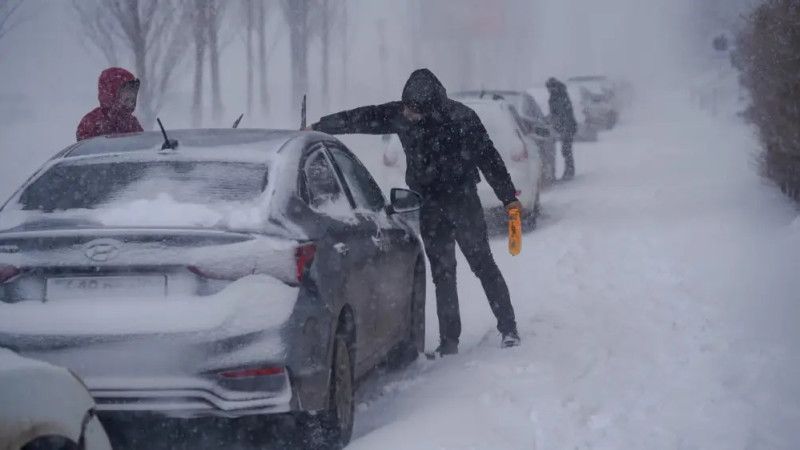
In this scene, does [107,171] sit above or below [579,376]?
above

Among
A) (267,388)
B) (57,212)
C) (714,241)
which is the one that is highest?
(57,212)

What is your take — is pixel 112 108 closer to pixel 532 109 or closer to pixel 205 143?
pixel 205 143

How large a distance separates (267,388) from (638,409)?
2.18 m

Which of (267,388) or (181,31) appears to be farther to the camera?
(181,31)

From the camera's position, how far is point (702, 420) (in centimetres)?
559

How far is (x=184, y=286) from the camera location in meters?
4.54

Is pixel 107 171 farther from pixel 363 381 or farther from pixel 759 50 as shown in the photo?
pixel 759 50

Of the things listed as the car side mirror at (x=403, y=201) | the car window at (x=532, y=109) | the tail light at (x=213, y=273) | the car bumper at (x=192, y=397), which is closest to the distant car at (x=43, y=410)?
the car bumper at (x=192, y=397)

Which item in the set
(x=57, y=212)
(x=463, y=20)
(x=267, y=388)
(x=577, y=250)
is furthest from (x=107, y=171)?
(x=463, y=20)

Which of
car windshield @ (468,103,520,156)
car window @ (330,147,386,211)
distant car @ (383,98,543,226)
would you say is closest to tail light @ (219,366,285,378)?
car window @ (330,147,386,211)

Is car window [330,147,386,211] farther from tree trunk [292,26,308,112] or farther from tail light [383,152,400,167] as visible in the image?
tree trunk [292,26,308,112]

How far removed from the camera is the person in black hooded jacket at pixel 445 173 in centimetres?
738

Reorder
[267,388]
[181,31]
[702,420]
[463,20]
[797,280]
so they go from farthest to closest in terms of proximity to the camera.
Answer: [463,20] < [181,31] < [797,280] < [702,420] < [267,388]

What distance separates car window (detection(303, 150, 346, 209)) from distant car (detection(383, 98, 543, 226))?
6.19 m
